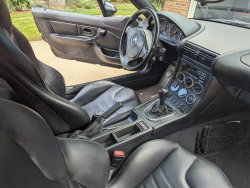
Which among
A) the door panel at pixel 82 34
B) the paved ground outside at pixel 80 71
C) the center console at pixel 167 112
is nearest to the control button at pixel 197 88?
the center console at pixel 167 112

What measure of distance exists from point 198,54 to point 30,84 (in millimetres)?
1010

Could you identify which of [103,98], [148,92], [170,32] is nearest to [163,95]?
[103,98]

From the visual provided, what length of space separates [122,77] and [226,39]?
3.45 ft

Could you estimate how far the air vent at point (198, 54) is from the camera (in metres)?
1.25

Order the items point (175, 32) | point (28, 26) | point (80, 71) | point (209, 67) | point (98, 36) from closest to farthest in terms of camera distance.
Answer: point (209, 67)
point (175, 32)
point (98, 36)
point (80, 71)
point (28, 26)

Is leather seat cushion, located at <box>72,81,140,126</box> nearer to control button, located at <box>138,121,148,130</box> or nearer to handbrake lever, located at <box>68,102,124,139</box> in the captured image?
control button, located at <box>138,121,148,130</box>

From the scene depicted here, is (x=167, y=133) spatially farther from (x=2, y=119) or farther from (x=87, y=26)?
(x=87, y=26)

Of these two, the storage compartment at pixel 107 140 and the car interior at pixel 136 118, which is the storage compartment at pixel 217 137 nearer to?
the car interior at pixel 136 118

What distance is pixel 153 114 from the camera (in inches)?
55.7

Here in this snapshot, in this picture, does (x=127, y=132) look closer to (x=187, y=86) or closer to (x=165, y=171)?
(x=165, y=171)

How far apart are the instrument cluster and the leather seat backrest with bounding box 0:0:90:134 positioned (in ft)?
3.33

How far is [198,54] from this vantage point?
1.32 m

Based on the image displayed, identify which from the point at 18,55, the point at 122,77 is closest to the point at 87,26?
the point at 122,77

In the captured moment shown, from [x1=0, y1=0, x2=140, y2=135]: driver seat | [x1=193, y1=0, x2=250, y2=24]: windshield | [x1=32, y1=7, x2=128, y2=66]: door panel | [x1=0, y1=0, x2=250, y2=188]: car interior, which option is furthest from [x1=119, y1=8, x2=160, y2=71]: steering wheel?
[x1=193, y1=0, x2=250, y2=24]: windshield
